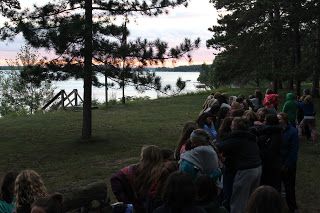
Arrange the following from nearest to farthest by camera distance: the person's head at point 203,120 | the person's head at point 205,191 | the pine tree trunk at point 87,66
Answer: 1. the person's head at point 205,191
2. the person's head at point 203,120
3. the pine tree trunk at point 87,66

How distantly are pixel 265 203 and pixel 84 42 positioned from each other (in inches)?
514

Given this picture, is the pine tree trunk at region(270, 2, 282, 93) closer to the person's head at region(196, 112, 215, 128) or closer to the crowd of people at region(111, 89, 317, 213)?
the crowd of people at region(111, 89, 317, 213)

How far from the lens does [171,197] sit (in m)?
3.92

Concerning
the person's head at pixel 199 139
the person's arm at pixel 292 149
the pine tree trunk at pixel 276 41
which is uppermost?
the pine tree trunk at pixel 276 41

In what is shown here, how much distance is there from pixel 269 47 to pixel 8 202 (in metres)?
24.1

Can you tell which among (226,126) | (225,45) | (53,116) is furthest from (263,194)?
(225,45)

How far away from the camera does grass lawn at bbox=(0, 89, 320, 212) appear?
1136 cm

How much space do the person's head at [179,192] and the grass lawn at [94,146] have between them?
317cm

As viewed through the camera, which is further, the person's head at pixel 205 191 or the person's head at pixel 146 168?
the person's head at pixel 146 168

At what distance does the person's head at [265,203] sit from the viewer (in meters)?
3.54

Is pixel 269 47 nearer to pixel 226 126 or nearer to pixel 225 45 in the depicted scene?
pixel 225 45

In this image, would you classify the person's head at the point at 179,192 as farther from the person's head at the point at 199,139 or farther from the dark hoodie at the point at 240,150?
the dark hoodie at the point at 240,150

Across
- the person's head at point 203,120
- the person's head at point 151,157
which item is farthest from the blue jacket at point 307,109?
the person's head at point 151,157

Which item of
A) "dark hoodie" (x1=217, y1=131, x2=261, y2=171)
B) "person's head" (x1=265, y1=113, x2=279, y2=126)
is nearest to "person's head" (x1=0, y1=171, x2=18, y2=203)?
"dark hoodie" (x1=217, y1=131, x2=261, y2=171)
